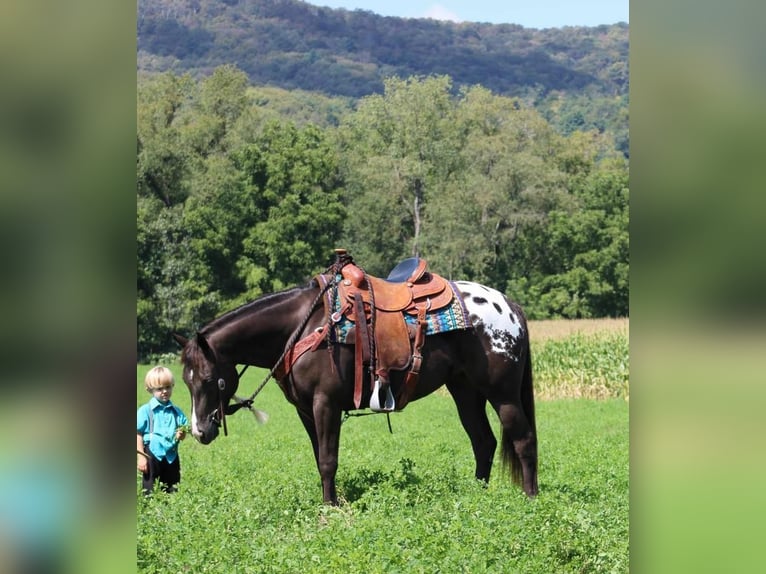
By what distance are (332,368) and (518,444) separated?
1991 mm

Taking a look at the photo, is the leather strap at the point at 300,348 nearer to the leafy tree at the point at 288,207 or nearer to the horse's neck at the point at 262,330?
the horse's neck at the point at 262,330

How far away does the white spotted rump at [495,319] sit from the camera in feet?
29.5

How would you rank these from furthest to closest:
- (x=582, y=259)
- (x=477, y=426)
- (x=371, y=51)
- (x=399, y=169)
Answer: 1. (x=371, y=51)
2. (x=399, y=169)
3. (x=582, y=259)
4. (x=477, y=426)

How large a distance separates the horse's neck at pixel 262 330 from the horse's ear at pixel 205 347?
0.34 ft


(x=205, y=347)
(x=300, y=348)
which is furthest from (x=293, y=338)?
(x=205, y=347)

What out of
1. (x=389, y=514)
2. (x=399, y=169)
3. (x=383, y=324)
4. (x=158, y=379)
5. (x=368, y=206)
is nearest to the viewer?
(x=389, y=514)

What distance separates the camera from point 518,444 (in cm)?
905

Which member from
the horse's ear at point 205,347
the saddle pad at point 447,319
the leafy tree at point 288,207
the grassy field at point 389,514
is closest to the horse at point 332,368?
the horse's ear at point 205,347

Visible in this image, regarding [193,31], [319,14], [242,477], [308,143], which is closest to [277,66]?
[193,31]

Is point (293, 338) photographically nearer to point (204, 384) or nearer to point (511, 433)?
point (204, 384)
